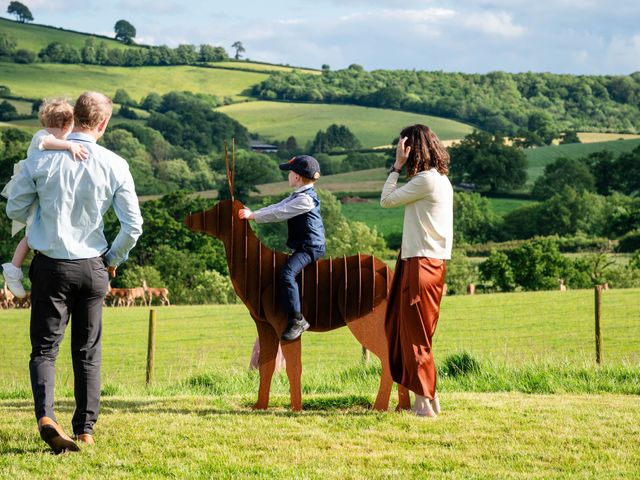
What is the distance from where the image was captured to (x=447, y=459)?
23.9 feet

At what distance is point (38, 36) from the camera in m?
175

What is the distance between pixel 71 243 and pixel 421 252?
3295mm

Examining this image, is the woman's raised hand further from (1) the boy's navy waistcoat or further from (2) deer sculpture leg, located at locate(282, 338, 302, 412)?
(2) deer sculpture leg, located at locate(282, 338, 302, 412)

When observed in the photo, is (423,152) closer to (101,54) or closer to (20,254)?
(20,254)

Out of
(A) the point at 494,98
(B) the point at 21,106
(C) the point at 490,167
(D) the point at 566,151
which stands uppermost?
(A) the point at 494,98

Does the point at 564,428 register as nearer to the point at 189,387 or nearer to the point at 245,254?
the point at 245,254

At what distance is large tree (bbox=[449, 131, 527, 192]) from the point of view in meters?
113

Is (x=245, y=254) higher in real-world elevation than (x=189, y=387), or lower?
higher

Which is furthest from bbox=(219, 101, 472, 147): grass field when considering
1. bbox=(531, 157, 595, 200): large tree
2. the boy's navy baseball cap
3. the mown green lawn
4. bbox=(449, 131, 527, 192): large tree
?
the mown green lawn

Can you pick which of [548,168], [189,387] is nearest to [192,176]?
[548,168]

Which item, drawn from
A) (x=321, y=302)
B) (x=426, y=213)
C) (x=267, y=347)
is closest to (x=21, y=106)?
(x=267, y=347)

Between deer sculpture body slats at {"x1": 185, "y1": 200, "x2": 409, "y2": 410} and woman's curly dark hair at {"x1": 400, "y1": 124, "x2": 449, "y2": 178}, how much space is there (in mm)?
1080

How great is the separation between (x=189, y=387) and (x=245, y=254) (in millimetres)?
3699

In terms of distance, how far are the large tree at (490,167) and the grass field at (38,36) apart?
89495 millimetres
